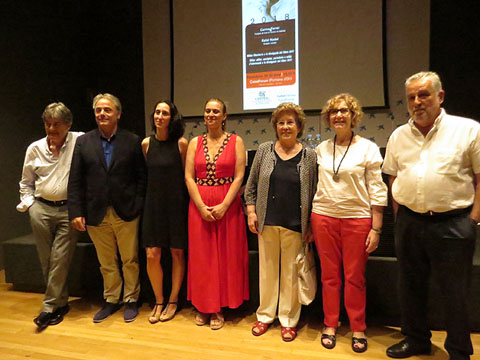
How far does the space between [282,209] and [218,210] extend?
42 cm

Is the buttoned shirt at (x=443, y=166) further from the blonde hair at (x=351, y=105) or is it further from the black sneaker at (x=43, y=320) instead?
the black sneaker at (x=43, y=320)

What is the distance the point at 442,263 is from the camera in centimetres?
188

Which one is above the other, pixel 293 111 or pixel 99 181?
pixel 293 111

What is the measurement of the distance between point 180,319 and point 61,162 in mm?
1453

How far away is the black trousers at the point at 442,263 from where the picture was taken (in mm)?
1829

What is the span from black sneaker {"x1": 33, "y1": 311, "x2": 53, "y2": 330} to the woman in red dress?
3.52 feet

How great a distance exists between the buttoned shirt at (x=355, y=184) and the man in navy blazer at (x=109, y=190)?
135cm

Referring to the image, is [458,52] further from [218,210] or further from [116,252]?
[116,252]

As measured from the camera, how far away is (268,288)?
7.86ft

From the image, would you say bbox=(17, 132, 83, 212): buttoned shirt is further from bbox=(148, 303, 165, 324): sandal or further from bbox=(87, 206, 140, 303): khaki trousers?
bbox=(148, 303, 165, 324): sandal

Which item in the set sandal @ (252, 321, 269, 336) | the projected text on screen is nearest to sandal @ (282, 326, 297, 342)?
sandal @ (252, 321, 269, 336)

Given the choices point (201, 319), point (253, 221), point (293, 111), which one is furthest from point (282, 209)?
point (201, 319)

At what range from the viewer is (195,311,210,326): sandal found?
2.53 meters

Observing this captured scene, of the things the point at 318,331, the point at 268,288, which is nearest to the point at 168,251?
the point at 268,288
